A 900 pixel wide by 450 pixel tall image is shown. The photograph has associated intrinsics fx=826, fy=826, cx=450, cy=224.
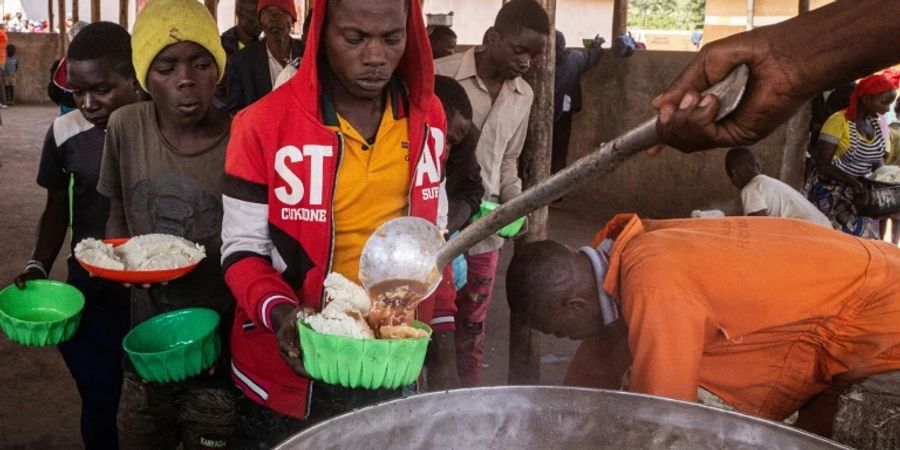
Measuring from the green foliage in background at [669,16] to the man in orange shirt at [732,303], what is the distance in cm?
1695

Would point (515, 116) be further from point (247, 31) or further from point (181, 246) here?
point (247, 31)

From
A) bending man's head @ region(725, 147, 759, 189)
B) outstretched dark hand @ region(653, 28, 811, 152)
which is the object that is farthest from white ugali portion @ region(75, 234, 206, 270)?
bending man's head @ region(725, 147, 759, 189)

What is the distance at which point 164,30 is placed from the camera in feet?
7.00

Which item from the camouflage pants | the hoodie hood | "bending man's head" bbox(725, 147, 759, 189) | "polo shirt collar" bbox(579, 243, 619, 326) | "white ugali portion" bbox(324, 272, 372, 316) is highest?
the hoodie hood

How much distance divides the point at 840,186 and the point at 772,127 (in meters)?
4.77

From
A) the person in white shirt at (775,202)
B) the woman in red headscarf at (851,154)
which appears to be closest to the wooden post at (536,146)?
the person in white shirt at (775,202)

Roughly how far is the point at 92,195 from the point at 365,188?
3.72ft

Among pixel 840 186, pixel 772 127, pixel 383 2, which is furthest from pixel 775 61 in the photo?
pixel 840 186

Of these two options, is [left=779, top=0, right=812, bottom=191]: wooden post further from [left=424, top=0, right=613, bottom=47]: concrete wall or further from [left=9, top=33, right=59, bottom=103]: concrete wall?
[left=9, top=33, right=59, bottom=103]: concrete wall

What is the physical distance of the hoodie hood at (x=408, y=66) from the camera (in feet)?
5.61

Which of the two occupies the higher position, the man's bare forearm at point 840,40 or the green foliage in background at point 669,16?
the green foliage in background at point 669,16

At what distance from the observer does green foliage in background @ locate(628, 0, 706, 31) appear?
18125mm

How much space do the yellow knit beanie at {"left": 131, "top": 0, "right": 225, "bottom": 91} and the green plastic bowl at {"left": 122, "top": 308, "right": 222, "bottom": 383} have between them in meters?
0.64

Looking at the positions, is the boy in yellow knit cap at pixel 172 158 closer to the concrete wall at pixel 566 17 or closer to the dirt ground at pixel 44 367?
the dirt ground at pixel 44 367
